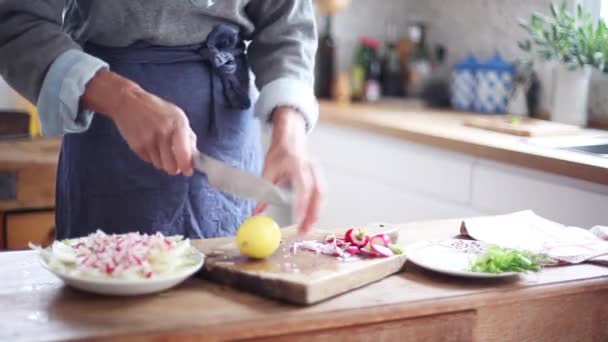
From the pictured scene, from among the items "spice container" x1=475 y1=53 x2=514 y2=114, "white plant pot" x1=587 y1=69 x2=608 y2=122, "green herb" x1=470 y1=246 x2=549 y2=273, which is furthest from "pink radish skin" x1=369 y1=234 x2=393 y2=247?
"spice container" x1=475 y1=53 x2=514 y2=114

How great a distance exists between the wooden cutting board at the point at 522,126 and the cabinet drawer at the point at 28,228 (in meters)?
1.21

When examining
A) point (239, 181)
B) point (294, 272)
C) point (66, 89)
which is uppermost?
point (66, 89)

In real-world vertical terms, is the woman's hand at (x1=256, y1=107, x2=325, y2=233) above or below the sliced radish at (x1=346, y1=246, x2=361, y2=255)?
above

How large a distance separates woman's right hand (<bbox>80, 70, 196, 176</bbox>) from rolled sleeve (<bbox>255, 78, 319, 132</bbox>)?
22cm

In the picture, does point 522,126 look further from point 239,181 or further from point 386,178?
point 239,181

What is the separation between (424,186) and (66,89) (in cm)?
136

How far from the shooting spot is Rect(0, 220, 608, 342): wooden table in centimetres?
101

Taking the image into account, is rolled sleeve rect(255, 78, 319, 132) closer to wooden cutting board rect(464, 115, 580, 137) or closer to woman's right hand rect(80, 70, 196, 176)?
woman's right hand rect(80, 70, 196, 176)

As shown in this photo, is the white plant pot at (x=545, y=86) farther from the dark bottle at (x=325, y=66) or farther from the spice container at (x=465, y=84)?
the dark bottle at (x=325, y=66)

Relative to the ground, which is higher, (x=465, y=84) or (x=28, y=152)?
(x=465, y=84)

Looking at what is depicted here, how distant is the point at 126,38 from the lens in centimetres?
145

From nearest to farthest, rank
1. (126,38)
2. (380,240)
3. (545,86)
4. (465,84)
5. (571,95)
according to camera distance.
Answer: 1. (380,240)
2. (126,38)
3. (571,95)
4. (545,86)
5. (465,84)

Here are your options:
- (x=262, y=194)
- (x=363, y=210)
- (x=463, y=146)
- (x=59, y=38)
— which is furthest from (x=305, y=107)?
(x=363, y=210)

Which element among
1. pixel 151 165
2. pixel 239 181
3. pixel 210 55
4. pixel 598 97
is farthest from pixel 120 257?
pixel 598 97
